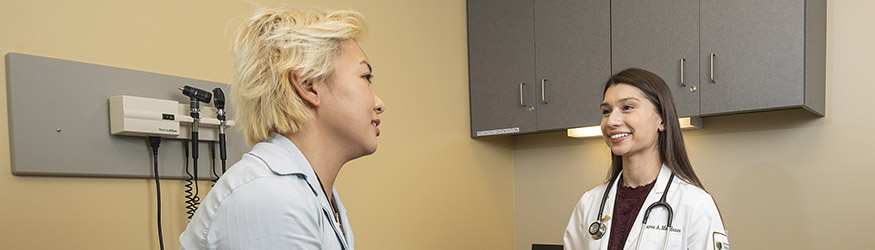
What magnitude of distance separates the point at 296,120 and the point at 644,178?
1.16 meters

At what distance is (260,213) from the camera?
0.88 metres

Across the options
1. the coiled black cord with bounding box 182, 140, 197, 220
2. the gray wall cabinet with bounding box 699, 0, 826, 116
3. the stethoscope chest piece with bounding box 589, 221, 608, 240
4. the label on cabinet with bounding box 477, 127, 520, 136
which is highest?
the gray wall cabinet with bounding box 699, 0, 826, 116

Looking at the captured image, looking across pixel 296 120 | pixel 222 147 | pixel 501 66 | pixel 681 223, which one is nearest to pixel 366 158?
pixel 222 147

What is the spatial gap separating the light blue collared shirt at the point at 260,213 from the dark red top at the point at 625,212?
3.52ft

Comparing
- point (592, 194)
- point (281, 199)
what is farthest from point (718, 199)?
point (281, 199)

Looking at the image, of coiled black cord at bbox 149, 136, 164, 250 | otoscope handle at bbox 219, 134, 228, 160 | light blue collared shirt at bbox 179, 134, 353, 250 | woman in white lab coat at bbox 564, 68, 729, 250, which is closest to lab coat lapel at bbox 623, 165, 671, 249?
woman in white lab coat at bbox 564, 68, 729, 250

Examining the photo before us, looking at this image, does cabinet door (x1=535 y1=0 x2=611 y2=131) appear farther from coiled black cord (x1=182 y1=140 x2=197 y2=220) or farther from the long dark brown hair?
coiled black cord (x1=182 y1=140 x2=197 y2=220)

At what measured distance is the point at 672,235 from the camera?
66.8 inches

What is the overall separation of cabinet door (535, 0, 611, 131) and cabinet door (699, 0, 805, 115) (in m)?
0.42

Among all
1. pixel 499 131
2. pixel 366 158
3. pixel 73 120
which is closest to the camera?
pixel 73 120

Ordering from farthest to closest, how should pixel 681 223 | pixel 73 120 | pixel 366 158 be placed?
pixel 366 158, pixel 681 223, pixel 73 120

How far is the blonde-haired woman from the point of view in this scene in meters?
0.90

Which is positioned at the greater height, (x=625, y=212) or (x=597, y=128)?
(x=597, y=128)

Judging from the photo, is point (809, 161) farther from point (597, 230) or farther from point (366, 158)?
point (366, 158)
